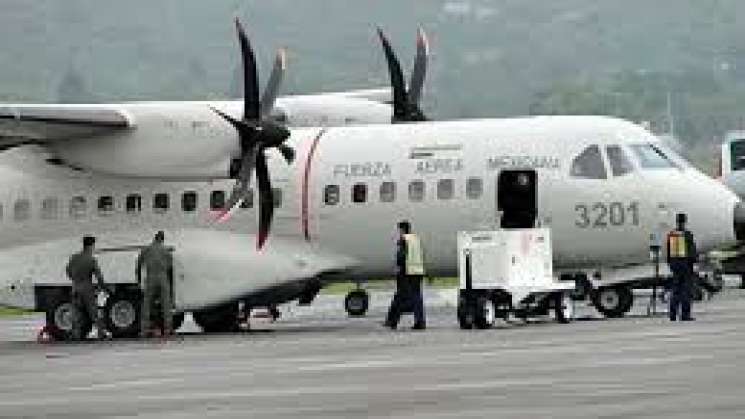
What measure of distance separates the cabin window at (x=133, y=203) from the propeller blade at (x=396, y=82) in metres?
5.51

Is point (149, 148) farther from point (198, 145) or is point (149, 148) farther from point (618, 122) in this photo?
point (618, 122)

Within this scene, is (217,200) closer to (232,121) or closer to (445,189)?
(232,121)

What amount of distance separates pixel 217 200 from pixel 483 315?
21.4 feet

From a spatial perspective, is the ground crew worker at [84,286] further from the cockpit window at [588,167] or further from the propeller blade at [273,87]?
the cockpit window at [588,167]

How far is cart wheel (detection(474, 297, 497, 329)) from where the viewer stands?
35969mm

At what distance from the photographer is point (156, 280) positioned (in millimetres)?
38844

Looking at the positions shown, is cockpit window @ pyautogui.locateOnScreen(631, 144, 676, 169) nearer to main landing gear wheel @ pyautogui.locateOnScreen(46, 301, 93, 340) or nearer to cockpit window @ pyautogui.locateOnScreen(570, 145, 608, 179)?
cockpit window @ pyautogui.locateOnScreen(570, 145, 608, 179)

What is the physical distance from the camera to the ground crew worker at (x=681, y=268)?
1391 inches

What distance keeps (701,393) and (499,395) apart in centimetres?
190

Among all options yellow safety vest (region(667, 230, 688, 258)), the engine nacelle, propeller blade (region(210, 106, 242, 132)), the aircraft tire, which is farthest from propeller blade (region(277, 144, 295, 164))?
yellow safety vest (region(667, 230, 688, 258))

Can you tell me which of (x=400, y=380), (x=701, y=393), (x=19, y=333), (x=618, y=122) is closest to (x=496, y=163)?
(x=618, y=122)

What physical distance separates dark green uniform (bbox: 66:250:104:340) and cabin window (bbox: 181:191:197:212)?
2.00 m

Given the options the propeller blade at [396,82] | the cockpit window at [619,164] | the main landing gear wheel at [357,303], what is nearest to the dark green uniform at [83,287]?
the propeller blade at [396,82]

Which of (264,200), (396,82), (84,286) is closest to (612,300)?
(264,200)
